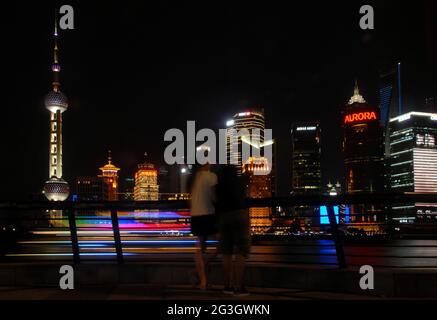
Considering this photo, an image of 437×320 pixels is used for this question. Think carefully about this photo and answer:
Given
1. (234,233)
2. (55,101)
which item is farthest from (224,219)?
(55,101)

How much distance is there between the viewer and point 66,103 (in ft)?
627

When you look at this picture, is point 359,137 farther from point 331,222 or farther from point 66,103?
point 331,222

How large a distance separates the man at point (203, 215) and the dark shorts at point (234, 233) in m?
0.39

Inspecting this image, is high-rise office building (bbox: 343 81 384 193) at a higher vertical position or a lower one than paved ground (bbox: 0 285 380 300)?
higher

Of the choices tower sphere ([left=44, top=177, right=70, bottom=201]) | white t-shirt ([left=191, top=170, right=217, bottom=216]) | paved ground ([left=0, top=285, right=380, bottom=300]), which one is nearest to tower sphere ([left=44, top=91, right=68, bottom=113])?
tower sphere ([left=44, top=177, right=70, bottom=201])

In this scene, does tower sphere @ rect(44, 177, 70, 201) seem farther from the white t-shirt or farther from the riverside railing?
the white t-shirt

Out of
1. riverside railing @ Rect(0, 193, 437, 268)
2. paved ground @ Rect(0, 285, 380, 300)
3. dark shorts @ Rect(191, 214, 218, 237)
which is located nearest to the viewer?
paved ground @ Rect(0, 285, 380, 300)

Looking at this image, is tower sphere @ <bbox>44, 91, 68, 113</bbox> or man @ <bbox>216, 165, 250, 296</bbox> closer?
man @ <bbox>216, 165, 250, 296</bbox>

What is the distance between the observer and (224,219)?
8.23 metres

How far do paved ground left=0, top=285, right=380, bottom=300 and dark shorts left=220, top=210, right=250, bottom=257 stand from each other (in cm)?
66

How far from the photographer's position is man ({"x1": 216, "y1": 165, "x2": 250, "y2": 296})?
8094mm

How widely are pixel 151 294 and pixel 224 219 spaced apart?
153 centimetres
